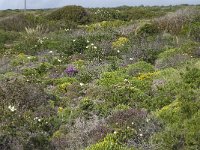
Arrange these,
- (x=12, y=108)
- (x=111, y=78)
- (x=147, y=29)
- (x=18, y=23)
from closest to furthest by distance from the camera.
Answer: (x=12, y=108), (x=111, y=78), (x=147, y=29), (x=18, y=23)

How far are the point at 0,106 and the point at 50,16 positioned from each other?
23.5 meters

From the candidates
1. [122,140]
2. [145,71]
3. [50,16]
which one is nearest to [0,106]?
[122,140]

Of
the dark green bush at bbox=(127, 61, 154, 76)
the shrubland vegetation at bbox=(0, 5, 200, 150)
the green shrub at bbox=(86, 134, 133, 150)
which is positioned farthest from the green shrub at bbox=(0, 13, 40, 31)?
the green shrub at bbox=(86, 134, 133, 150)

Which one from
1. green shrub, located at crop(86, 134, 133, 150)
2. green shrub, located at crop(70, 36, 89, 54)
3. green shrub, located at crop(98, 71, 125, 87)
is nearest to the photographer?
green shrub, located at crop(86, 134, 133, 150)

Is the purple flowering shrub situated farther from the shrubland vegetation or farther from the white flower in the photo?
the white flower

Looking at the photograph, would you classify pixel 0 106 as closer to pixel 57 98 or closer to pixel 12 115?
pixel 12 115

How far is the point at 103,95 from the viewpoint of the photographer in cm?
938

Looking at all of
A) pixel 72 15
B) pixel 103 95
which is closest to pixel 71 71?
pixel 103 95

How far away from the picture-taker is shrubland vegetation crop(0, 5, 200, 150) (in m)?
7.18

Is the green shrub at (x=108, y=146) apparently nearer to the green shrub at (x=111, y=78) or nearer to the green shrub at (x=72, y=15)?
the green shrub at (x=111, y=78)

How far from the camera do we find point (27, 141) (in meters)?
7.39

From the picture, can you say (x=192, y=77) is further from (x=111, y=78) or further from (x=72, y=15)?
(x=72, y=15)

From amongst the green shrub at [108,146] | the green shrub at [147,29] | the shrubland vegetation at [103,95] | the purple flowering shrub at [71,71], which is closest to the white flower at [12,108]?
the shrubland vegetation at [103,95]

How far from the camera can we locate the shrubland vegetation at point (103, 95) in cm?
718
